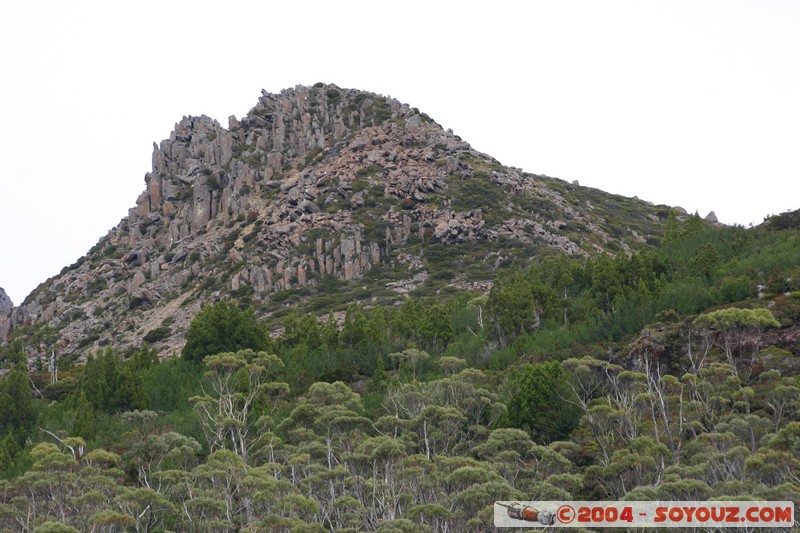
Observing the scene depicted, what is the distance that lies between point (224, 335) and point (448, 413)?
26571mm

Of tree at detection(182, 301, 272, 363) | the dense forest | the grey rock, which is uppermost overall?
the grey rock

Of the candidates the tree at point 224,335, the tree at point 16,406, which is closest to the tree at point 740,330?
the tree at point 224,335

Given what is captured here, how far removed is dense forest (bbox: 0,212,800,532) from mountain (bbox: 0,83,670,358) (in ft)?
74.1

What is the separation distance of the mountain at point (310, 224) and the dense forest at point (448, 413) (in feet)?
74.1

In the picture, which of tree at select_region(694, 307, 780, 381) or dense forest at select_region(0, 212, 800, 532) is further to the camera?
tree at select_region(694, 307, 780, 381)

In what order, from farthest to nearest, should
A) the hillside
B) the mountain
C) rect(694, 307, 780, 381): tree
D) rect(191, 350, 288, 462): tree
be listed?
the mountain → rect(694, 307, 780, 381): tree → rect(191, 350, 288, 462): tree → the hillside

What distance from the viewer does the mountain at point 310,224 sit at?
82.7 metres

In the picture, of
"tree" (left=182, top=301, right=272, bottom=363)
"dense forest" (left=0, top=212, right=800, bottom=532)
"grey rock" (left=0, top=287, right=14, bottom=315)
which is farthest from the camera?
"grey rock" (left=0, top=287, right=14, bottom=315)

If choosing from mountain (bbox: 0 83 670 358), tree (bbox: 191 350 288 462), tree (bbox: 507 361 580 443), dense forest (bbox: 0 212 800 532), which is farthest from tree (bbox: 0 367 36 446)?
tree (bbox: 507 361 580 443)

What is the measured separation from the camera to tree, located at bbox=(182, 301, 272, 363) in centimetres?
5503

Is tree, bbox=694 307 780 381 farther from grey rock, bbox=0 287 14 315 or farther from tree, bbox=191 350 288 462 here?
grey rock, bbox=0 287 14 315

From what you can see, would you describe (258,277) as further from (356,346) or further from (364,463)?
(364,463)

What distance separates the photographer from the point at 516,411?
36.0 meters

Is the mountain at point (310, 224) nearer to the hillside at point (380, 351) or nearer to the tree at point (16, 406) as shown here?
the hillside at point (380, 351)
